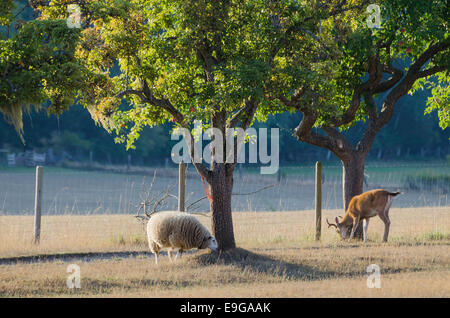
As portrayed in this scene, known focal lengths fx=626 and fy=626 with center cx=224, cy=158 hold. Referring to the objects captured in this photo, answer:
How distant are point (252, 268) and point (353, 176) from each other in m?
6.70

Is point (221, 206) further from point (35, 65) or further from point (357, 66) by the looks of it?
point (357, 66)

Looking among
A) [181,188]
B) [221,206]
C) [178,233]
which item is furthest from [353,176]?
[178,233]

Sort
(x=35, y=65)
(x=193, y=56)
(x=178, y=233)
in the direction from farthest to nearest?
(x=193, y=56) → (x=178, y=233) → (x=35, y=65)

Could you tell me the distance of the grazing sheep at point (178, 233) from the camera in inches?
551

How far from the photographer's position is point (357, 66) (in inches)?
711

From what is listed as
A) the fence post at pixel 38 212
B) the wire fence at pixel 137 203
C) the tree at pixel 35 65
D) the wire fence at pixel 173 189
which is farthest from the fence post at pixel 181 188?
the wire fence at pixel 173 189

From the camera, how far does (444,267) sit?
13828 millimetres

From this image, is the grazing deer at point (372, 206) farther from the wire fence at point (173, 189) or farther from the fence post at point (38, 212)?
the wire fence at point (173, 189)

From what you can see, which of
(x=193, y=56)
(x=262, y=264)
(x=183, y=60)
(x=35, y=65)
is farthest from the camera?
(x=193, y=56)

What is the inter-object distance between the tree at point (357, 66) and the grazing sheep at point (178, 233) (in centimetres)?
359

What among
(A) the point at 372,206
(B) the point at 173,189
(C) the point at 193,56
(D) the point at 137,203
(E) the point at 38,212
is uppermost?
(C) the point at 193,56

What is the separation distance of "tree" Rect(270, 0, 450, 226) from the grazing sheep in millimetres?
3594

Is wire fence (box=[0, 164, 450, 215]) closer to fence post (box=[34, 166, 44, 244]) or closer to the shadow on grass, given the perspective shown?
fence post (box=[34, 166, 44, 244])
